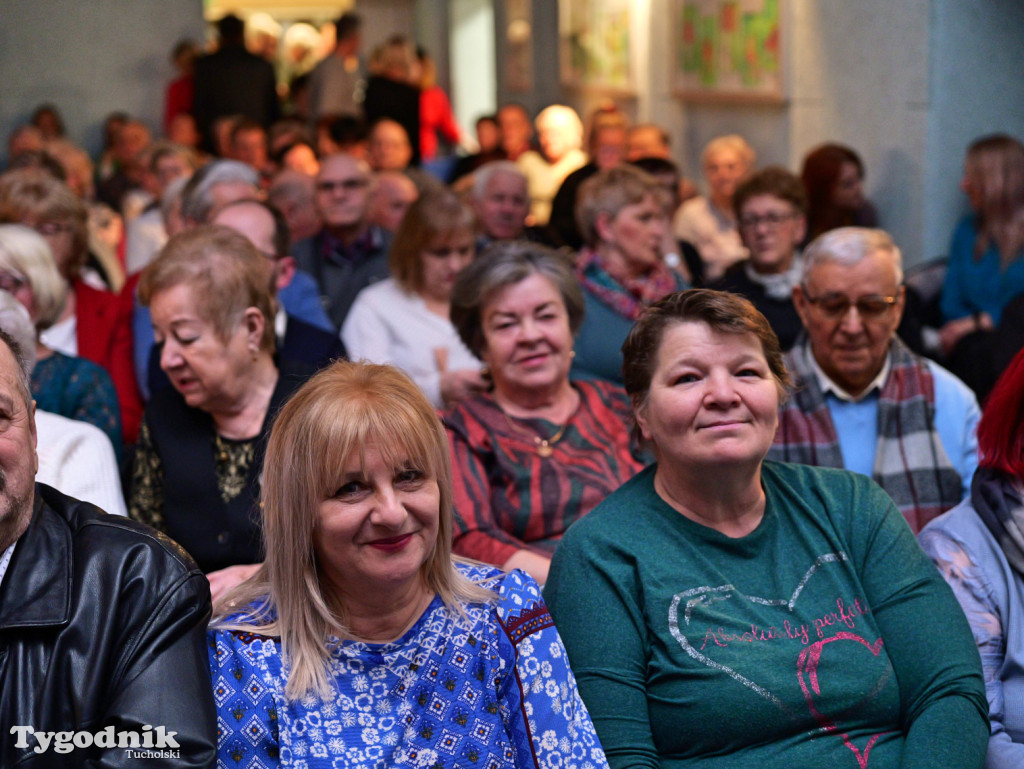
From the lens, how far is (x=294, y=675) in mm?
1806

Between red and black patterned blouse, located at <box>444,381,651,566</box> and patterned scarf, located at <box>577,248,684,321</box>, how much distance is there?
1171 mm

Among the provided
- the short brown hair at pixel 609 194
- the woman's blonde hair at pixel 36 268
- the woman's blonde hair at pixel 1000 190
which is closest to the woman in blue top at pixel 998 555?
the short brown hair at pixel 609 194

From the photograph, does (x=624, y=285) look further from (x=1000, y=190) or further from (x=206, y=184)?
(x=1000, y=190)

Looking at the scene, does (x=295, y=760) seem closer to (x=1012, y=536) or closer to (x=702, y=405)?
(x=702, y=405)

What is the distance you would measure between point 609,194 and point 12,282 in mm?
2126

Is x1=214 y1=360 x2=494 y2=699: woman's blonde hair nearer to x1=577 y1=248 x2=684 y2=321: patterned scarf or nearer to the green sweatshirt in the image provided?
the green sweatshirt

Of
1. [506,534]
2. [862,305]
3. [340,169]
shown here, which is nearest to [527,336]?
[506,534]

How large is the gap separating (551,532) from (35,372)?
137cm

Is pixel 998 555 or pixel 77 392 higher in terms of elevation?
pixel 77 392

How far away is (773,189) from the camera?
4664 millimetres

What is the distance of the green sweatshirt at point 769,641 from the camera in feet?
6.47

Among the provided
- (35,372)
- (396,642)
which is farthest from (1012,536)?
(35,372)

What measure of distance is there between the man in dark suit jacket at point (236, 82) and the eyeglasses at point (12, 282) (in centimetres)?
676

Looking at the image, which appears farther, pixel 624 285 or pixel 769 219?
pixel 769 219
